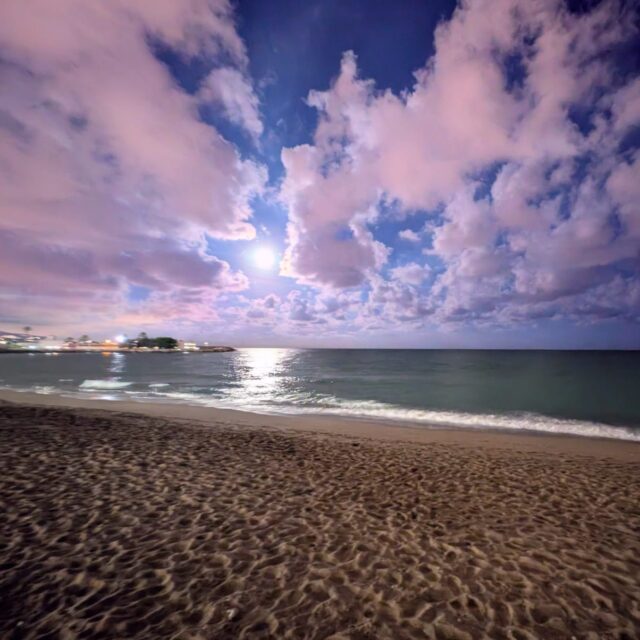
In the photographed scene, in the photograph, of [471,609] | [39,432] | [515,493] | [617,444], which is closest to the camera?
[471,609]

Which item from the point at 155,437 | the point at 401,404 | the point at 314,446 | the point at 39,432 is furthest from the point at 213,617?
the point at 401,404

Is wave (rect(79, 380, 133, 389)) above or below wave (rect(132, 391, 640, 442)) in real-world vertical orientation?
above

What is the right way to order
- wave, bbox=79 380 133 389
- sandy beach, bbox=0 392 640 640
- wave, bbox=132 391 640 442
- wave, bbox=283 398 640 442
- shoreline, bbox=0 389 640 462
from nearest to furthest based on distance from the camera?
sandy beach, bbox=0 392 640 640 < shoreline, bbox=0 389 640 462 < wave, bbox=283 398 640 442 < wave, bbox=132 391 640 442 < wave, bbox=79 380 133 389

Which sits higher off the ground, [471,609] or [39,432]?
[39,432]

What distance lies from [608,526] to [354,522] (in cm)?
573

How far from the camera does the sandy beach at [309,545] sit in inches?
182

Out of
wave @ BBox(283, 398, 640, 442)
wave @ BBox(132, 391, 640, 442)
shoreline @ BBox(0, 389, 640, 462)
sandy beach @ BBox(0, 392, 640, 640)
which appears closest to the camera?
sandy beach @ BBox(0, 392, 640, 640)

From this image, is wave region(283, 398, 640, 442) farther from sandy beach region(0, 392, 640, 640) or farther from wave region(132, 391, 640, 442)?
sandy beach region(0, 392, 640, 640)

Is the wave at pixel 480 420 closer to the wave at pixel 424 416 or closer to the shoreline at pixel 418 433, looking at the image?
the wave at pixel 424 416

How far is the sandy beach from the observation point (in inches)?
182

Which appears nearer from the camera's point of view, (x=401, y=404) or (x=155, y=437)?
(x=155, y=437)

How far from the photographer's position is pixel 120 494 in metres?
8.27

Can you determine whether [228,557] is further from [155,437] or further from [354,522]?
[155,437]

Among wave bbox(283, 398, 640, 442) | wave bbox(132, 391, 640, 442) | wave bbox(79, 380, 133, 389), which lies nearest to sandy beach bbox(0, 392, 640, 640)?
wave bbox(283, 398, 640, 442)
